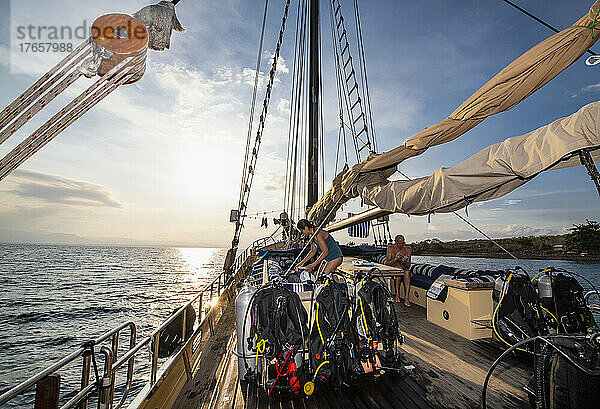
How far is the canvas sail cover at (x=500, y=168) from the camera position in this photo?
7.24ft

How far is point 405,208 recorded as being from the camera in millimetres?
3967

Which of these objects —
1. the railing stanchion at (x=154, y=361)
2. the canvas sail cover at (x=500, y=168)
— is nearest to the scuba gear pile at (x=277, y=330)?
the railing stanchion at (x=154, y=361)

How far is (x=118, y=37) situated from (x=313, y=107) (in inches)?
385

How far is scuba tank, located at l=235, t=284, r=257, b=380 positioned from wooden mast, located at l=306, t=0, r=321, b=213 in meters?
7.08

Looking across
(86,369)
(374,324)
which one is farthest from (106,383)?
(374,324)

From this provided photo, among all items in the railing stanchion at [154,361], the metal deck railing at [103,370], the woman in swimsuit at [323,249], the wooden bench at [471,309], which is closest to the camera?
the metal deck railing at [103,370]

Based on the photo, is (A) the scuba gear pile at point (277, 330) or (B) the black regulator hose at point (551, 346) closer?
(B) the black regulator hose at point (551, 346)

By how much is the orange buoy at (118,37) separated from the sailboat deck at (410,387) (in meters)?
3.18

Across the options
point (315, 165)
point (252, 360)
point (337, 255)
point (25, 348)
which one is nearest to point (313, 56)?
point (315, 165)

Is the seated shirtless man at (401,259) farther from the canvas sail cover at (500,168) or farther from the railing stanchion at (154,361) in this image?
the railing stanchion at (154,361)

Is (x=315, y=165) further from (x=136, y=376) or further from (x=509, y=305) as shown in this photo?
(x=136, y=376)

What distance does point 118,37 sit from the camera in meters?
1.80

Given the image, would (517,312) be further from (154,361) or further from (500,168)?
(154,361)

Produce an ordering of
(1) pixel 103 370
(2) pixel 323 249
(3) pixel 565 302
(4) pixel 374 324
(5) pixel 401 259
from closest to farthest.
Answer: (1) pixel 103 370 → (4) pixel 374 324 → (3) pixel 565 302 → (2) pixel 323 249 → (5) pixel 401 259
